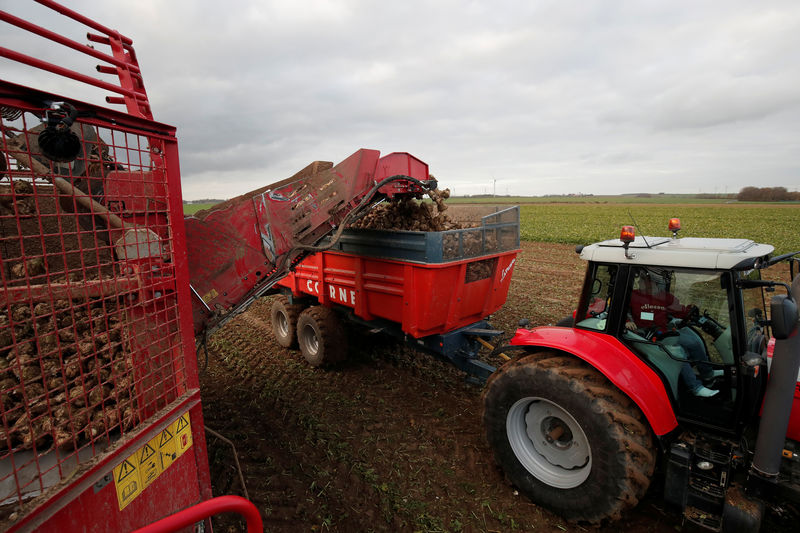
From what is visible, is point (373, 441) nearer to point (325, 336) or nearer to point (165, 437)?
point (325, 336)

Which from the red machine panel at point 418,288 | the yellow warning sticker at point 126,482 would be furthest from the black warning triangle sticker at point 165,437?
the red machine panel at point 418,288

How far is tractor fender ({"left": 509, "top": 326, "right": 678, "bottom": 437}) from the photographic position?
8.91 feet

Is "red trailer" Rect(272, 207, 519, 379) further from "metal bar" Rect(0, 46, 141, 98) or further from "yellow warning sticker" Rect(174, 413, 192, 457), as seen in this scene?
"metal bar" Rect(0, 46, 141, 98)

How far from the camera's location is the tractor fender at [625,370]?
272 cm

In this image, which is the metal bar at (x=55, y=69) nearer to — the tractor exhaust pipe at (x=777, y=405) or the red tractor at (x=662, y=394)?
the red tractor at (x=662, y=394)

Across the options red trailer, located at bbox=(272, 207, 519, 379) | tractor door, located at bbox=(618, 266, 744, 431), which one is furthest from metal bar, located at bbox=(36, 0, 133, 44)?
tractor door, located at bbox=(618, 266, 744, 431)

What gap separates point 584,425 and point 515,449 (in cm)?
68

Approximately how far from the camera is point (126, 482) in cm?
184

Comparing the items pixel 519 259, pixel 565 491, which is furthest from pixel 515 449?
pixel 519 259

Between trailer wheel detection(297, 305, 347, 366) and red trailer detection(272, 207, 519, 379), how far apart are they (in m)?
0.01

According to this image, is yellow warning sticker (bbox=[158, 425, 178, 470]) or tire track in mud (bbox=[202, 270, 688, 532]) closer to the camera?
yellow warning sticker (bbox=[158, 425, 178, 470])

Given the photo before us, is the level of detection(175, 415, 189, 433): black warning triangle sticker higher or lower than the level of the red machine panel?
lower

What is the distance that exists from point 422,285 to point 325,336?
6.49 ft

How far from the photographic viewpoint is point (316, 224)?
355 centimetres
